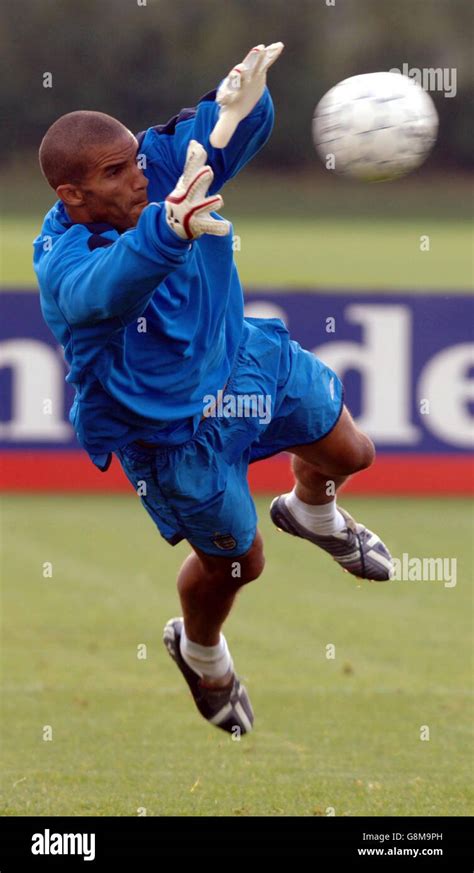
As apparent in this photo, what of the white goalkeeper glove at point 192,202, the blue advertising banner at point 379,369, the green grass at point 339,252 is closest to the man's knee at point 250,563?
the white goalkeeper glove at point 192,202

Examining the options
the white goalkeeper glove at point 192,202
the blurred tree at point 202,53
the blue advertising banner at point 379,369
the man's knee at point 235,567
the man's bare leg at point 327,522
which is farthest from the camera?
the blurred tree at point 202,53

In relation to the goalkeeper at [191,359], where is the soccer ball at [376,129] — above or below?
above

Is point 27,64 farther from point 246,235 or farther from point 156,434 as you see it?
point 156,434

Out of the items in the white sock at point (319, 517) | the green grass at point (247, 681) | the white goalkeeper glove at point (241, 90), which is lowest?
the green grass at point (247, 681)

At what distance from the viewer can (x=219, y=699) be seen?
669 cm

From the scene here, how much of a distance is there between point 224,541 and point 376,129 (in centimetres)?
168

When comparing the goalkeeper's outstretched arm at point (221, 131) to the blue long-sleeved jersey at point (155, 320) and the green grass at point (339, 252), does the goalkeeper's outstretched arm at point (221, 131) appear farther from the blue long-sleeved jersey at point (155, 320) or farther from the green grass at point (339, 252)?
the green grass at point (339, 252)

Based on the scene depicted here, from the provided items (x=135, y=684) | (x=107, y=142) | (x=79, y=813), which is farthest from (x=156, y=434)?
(x=135, y=684)

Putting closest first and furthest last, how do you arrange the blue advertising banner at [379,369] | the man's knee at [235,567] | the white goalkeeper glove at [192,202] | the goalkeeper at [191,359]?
the white goalkeeper glove at [192,202] → the goalkeeper at [191,359] → the man's knee at [235,567] → the blue advertising banner at [379,369]

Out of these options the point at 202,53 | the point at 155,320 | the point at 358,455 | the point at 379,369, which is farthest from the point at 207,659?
the point at 202,53

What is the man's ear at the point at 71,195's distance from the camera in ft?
16.9

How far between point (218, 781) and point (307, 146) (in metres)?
25.4

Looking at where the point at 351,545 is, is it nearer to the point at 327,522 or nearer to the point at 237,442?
the point at 327,522

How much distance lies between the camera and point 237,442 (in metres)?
5.93
